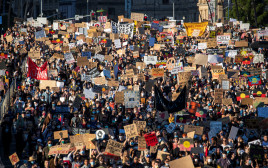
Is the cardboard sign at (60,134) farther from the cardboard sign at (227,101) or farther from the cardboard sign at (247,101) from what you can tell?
the cardboard sign at (247,101)

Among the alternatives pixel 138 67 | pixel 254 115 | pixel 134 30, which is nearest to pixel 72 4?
pixel 134 30

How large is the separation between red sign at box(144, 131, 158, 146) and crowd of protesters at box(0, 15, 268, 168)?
7.0 inches

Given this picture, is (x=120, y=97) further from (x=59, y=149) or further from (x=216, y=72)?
(x=59, y=149)

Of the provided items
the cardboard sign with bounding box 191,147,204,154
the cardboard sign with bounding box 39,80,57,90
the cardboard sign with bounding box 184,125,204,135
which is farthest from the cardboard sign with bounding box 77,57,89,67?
the cardboard sign with bounding box 191,147,204,154

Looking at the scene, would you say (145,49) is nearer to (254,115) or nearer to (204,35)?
(204,35)

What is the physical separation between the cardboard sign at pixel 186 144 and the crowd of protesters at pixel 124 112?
12cm

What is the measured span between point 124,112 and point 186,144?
5405 millimetres

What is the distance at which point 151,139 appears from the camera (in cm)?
2011

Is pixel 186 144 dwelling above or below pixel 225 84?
below

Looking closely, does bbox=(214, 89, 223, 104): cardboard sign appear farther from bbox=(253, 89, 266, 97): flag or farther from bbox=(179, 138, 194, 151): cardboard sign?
bbox=(179, 138, 194, 151): cardboard sign

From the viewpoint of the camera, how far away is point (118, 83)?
2828 cm

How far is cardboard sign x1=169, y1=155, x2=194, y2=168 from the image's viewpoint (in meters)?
18.2

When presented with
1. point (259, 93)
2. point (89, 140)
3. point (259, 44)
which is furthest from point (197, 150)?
point (259, 44)

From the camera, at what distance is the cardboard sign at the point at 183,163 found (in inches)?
719
